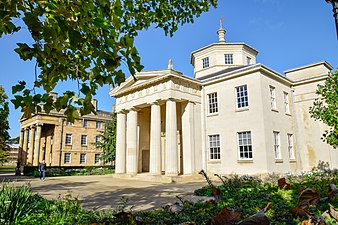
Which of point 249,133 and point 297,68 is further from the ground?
point 297,68

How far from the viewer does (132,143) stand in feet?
78.1

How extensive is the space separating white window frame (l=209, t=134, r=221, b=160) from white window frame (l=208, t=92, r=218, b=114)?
227cm

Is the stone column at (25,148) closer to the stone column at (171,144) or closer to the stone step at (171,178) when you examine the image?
the stone step at (171,178)

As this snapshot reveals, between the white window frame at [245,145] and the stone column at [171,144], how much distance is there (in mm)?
5126

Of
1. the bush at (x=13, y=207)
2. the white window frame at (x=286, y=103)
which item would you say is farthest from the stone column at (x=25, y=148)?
the bush at (x=13, y=207)

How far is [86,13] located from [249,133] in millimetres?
18402

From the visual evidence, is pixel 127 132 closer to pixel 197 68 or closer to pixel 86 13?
pixel 197 68

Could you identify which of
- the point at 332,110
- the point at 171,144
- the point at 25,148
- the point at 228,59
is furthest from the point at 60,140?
the point at 332,110

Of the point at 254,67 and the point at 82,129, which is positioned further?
the point at 82,129

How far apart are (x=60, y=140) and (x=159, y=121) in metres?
27.6

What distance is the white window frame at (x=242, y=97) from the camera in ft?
64.7

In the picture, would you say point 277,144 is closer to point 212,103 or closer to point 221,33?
point 212,103

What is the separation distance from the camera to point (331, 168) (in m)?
19.9

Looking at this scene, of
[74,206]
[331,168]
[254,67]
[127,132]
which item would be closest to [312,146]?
[331,168]
